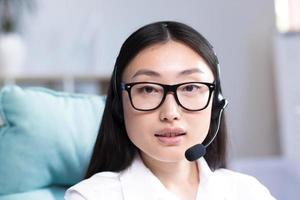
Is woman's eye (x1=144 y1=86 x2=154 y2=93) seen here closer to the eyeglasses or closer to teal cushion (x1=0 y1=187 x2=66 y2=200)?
the eyeglasses

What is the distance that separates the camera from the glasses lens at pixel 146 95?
0.71 metres

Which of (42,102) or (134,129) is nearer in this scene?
(134,129)

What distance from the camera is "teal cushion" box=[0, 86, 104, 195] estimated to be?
94 centimetres

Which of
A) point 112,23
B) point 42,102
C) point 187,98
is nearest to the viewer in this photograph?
point 187,98

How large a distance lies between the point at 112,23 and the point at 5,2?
566 millimetres

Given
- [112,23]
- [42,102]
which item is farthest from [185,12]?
[42,102]

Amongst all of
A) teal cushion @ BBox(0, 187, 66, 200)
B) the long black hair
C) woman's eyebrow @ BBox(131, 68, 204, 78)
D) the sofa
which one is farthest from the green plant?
woman's eyebrow @ BBox(131, 68, 204, 78)

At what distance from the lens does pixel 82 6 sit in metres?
2.30

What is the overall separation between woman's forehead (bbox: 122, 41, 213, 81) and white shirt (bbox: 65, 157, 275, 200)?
19 cm

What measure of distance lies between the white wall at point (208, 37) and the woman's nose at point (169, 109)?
1555mm

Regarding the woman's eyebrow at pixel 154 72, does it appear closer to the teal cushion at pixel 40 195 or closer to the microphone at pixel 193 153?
the microphone at pixel 193 153

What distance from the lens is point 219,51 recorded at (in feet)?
7.92

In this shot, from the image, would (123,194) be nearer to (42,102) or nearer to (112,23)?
(42,102)

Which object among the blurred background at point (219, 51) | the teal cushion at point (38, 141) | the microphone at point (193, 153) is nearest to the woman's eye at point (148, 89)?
the microphone at point (193, 153)
